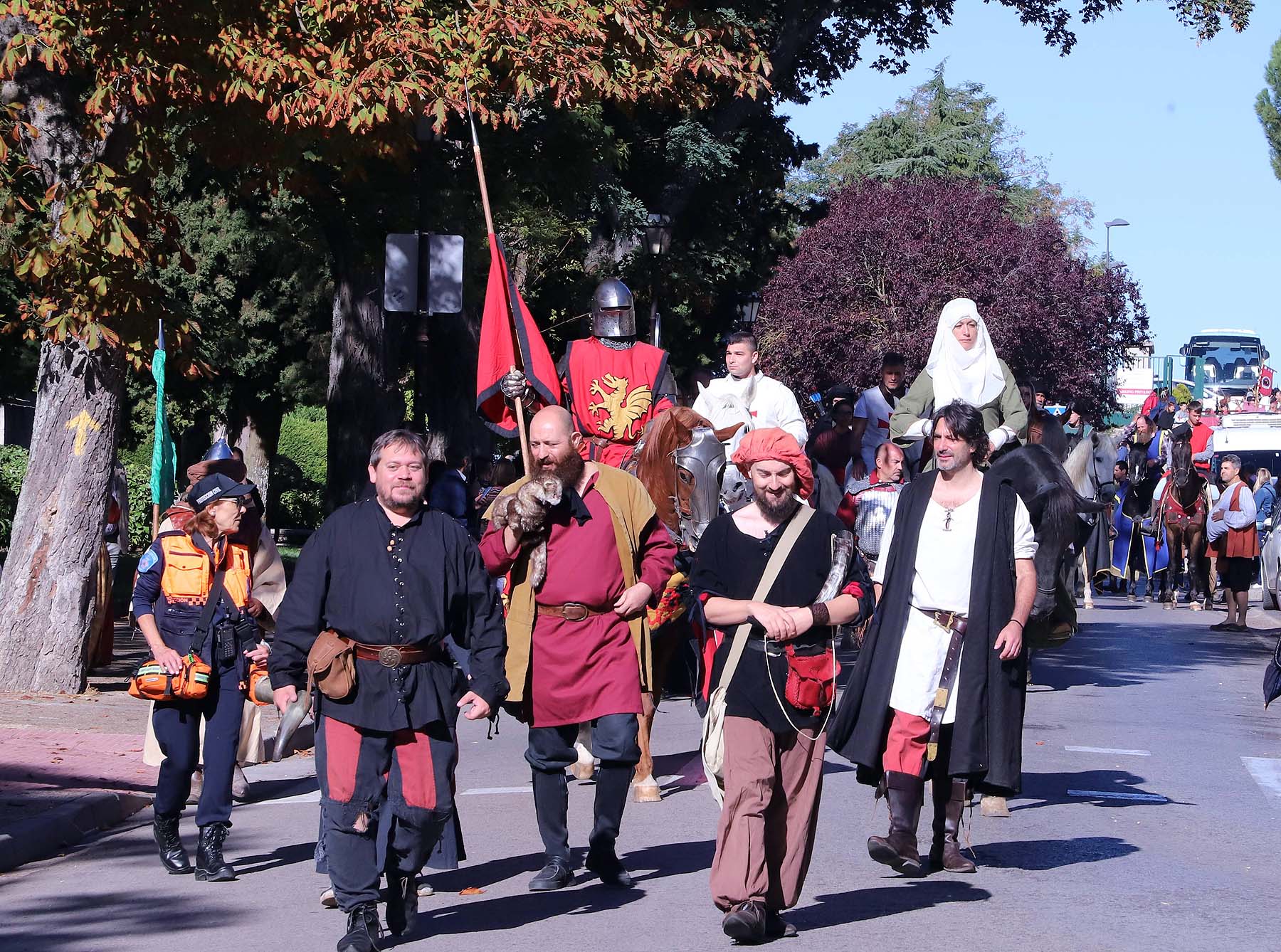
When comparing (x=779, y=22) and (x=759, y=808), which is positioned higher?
(x=779, y=22)

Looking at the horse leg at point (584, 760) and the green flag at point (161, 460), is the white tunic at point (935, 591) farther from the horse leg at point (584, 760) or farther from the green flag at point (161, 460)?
the green flag at point (161, 460)

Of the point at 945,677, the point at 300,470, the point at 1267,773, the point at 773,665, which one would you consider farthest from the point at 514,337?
the point at 300,470

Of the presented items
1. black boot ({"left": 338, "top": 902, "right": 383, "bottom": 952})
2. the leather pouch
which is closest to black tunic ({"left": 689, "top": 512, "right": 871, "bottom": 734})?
the leather pouch

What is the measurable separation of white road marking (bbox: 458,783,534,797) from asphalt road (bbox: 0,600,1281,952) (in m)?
0.03

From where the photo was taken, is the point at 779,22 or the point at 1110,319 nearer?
the point at 779,22

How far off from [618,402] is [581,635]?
143 inches

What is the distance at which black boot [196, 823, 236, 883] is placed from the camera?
7820mm

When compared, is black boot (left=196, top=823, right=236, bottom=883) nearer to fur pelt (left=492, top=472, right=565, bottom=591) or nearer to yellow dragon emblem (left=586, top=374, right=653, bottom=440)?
fur pelt (left=492, top=472, right=565, bottom=591)

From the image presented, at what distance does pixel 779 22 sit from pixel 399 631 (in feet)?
67.9

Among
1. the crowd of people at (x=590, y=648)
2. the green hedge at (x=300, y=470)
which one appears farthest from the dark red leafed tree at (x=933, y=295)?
the crowd of people at (x=590, y=648)

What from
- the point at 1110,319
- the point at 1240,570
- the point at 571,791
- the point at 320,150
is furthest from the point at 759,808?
the point at 1110,319

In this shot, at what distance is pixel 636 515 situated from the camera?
7.65m

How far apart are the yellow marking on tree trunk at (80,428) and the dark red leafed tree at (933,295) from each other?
3827 centimetres

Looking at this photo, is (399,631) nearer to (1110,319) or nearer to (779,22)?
(779,22)
